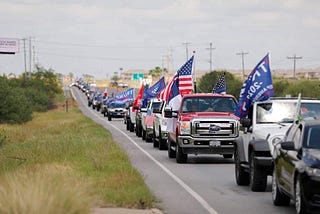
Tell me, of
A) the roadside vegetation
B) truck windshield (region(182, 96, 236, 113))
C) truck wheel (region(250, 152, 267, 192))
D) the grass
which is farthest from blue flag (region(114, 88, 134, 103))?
truck wheel (region(250, 152, 267, 192))

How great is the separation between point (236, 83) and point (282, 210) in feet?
283

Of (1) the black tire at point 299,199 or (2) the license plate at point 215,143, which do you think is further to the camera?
(2) the license plate at point 215,143

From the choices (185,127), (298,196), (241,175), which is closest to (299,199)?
(298,196)

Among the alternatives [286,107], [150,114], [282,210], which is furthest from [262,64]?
[150,114]

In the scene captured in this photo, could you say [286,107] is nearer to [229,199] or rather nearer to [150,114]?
[229,199]

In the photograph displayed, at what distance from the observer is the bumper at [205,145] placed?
988 inches

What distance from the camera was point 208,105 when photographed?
26.2 metres

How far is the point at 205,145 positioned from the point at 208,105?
5.26 feet

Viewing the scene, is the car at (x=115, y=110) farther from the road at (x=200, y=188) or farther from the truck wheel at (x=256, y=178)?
the truck wheel at (x=256, y=178)

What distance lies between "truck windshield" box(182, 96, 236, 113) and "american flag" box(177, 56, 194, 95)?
177 inches

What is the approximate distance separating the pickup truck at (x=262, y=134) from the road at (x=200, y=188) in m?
0.38

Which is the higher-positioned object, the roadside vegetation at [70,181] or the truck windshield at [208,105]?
the truck windshield at [208,105]

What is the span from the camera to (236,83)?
10050cm

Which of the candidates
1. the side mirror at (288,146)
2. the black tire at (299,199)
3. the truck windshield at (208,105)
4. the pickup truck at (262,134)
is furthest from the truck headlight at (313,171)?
the truck windshield at (208,105)
